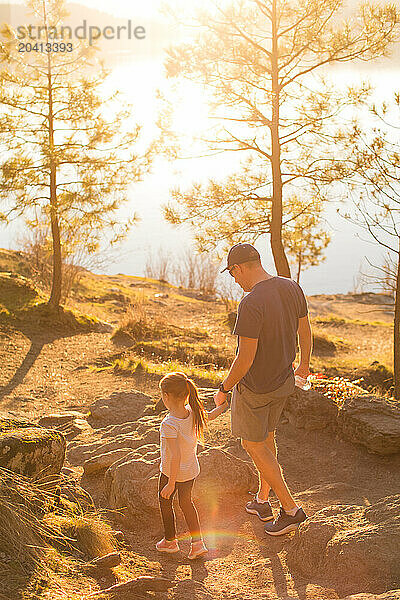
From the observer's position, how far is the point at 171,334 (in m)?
15.9

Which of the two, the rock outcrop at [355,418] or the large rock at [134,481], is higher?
the rock outcrop at [355,418]

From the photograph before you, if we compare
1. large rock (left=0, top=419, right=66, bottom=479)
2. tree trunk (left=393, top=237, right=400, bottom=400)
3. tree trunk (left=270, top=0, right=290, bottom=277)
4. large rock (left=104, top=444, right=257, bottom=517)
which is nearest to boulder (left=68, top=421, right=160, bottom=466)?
large rock (left=104, top=444, right=257, bottom=517)

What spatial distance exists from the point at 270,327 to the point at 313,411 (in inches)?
112

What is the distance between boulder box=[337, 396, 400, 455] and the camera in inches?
237

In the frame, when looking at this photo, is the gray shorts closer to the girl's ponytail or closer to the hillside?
the girl's ponytail

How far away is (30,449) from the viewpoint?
478cm

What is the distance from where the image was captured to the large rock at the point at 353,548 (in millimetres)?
3850

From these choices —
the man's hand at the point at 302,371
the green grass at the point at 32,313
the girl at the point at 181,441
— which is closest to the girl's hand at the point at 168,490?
the girl at the point at 181,441

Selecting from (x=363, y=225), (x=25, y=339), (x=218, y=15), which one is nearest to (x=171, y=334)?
(x=25, y=339)

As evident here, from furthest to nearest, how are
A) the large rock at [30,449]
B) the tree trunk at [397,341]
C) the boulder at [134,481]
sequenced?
1. the tree trunk at [397,341]
2. the boulder at [134,481]
3. the large rock at [30,449]

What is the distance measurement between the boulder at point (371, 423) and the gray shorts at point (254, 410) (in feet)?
6.35

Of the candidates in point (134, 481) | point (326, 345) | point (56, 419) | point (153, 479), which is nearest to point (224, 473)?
point (153, 479)

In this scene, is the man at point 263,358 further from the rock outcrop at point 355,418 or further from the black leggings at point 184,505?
the rock outcrop at point 355,418

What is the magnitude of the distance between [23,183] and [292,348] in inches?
458
